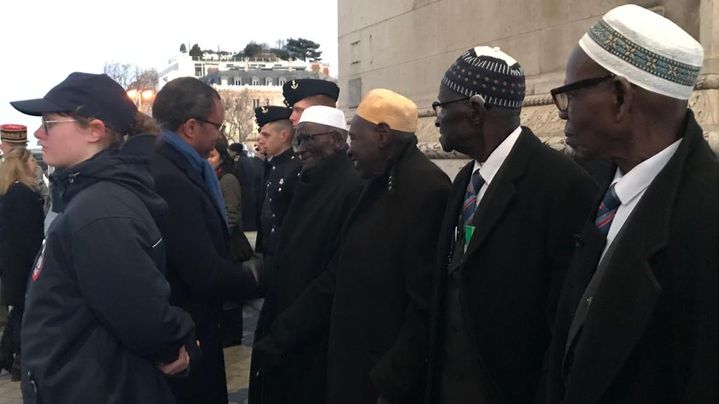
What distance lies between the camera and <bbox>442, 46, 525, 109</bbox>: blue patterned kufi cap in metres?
2.57

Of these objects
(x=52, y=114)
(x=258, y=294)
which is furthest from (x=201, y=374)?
(x=52, y=114)

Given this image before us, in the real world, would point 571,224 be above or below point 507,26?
below

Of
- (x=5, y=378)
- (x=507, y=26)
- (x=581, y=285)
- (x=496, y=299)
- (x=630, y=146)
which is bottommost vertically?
(x=5, y=378)

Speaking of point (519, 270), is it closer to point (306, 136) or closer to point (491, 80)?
point (491, 80)

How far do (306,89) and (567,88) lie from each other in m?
3.45

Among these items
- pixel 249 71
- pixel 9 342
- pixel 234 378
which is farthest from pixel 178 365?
pixel 249 71

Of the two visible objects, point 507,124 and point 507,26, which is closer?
point 507,124

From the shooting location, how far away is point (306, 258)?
11.5 feet

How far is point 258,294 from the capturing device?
3602mm

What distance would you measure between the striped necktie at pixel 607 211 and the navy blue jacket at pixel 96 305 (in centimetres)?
151

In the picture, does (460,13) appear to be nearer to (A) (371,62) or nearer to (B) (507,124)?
(A) (371,62)

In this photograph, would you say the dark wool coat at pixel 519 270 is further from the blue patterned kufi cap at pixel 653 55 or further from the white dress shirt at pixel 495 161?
the blue patterned kufi cap at pixel 653 55

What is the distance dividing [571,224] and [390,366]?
93 cm

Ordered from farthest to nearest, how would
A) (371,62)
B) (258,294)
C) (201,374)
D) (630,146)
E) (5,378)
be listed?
(371,62)
(5,378)
(258,294)
(201,374)
(630,146)
